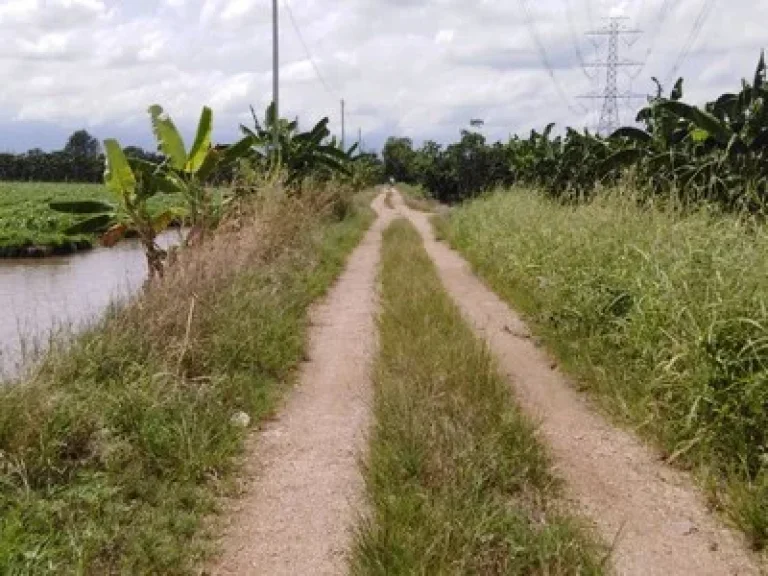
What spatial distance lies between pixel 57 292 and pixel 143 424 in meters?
12.0

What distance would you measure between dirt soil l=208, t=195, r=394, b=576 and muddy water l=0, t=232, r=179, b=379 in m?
1.77

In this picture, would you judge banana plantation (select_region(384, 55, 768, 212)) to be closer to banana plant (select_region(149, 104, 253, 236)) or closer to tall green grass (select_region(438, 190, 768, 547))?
tall green grass (select_region(438, 190, 768, 547))

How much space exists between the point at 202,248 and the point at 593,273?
4.19m

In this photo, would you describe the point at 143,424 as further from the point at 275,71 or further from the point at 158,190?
the point at 275,71

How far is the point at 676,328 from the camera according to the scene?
543 centimetres

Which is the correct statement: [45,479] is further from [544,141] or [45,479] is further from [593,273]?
[544,141]

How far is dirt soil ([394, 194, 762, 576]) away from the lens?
12.2ft

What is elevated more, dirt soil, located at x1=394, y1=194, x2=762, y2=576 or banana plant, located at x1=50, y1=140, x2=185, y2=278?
banana plant, located at x1=50, y1=140, x2=185, y2=278

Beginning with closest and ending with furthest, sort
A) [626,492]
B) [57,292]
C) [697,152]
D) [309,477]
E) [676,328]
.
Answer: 1. [626,492]
2. [309,477]
3. [676,328]
4. [697,152]
5. [57,292]

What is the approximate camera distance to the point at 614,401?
19.1 feet

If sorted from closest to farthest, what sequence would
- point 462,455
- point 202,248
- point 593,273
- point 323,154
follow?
point 462,455 < point 593,273 < point 202,248 < point 323,154

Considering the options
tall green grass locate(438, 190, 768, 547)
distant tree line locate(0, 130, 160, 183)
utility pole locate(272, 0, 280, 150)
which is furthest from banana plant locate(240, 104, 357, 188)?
distant tree line locate(0, 130, 160, 183)

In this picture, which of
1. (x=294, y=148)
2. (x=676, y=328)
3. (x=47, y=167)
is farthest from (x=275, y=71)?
(x=47, y=167)

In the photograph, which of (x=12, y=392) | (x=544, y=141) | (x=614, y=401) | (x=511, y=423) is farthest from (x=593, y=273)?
(x=544, y=141)
